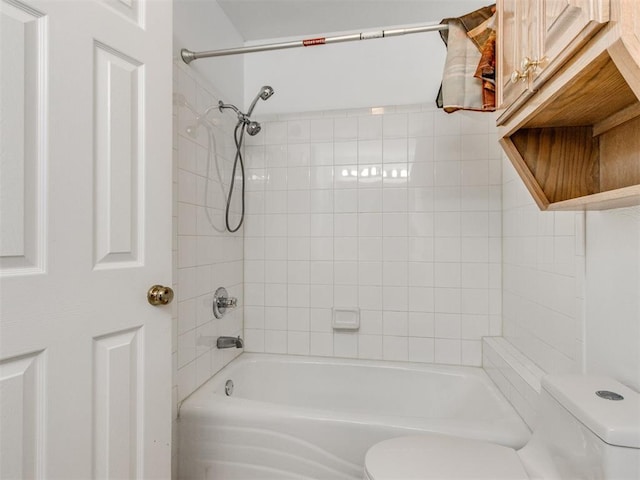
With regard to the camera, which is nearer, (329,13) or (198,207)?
(198,207)

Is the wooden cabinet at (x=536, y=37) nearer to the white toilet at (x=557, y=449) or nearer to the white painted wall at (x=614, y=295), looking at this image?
the white painted wall at (x=614, y=295)

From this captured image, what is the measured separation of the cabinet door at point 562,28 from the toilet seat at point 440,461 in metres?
0.99

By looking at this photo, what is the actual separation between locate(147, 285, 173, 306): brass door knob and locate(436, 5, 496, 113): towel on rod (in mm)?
1130

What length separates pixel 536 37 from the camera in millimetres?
823

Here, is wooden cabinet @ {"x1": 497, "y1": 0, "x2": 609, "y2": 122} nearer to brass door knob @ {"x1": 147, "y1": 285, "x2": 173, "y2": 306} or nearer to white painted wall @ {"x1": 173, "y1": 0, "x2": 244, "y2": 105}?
brass door knob @ {"x1": 147, "y1": 285, "x2": 173, "y2": 306}

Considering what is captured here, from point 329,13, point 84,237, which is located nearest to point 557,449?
point 84,237

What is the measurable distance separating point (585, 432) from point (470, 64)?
1.17m

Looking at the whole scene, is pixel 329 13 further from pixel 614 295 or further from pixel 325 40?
pixel 614 295

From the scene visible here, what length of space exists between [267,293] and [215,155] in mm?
896

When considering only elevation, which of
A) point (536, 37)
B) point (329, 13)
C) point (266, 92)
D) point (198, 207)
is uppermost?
point (329, 13)

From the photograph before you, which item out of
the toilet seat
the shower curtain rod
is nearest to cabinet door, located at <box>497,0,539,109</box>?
the shower curtain rod

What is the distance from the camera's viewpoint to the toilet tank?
730mm

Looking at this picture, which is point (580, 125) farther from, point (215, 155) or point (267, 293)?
point (267, 293)

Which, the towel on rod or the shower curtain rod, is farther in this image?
the shower curtain rod
